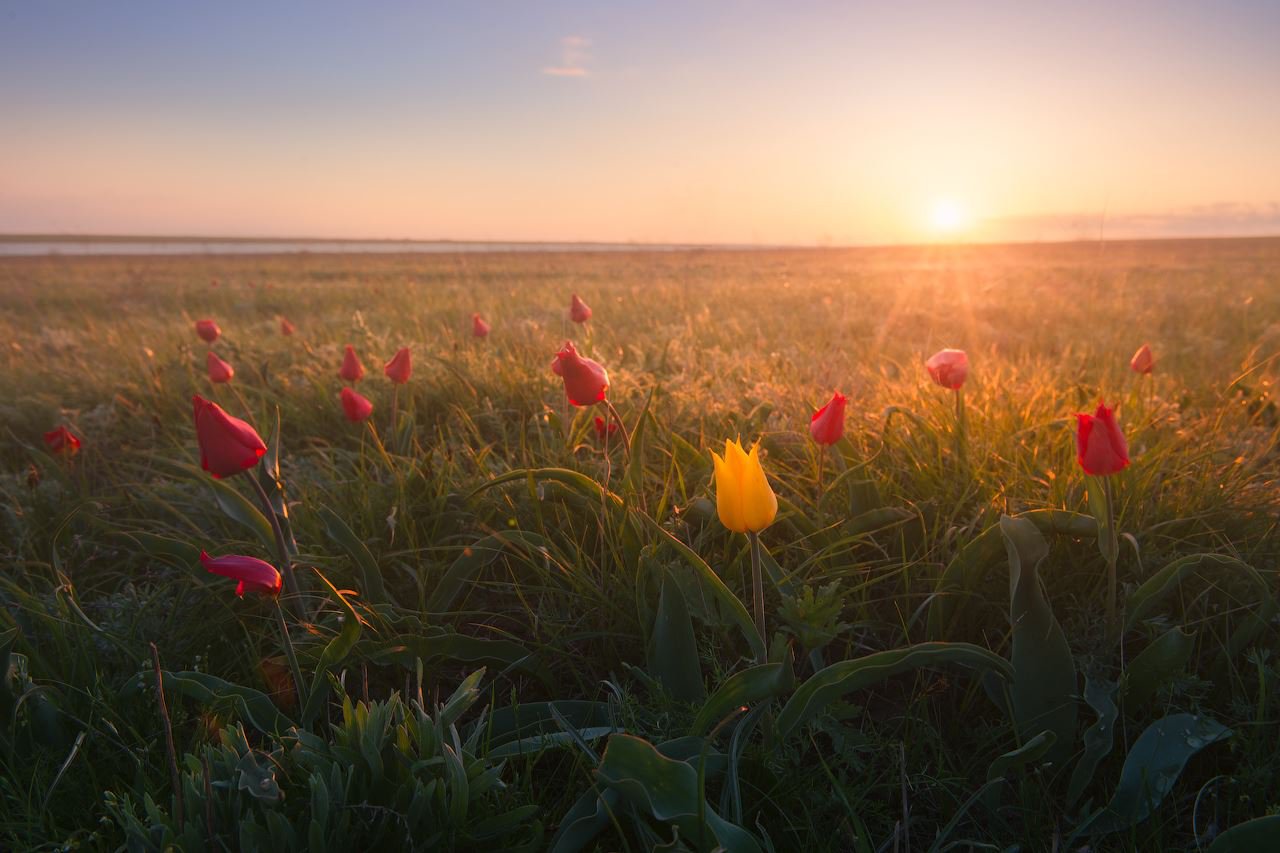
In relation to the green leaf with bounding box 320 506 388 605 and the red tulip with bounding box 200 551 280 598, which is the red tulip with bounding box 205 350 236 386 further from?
the red tulip with bounding box 200 551 280 598

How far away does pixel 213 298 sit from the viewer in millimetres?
10867

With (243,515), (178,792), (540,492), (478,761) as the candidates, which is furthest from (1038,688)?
(243,515)

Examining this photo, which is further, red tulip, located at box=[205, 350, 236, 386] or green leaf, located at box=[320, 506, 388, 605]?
red tulip, located at box=[205, 350, 236, 386]

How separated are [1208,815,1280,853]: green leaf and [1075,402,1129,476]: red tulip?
53 cm

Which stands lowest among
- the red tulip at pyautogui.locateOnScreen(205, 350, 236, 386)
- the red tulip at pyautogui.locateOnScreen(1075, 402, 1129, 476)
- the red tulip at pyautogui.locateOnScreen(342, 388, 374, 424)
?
the red tulip at pyautogui.locateOnScreen(342, 388, 374, 424)

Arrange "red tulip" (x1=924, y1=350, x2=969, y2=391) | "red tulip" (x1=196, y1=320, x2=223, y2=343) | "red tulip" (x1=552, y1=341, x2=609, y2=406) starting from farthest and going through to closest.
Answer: "red tulip" (x1=196, y1=320, x2=223, y2=343)
"red tulip" (x1=924, y1=350, x2=969, y2=391)
"red tulip" (x1=552, y1=341, x2=609, y2=406)

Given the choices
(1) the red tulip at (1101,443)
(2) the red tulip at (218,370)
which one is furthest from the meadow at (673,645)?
(2) the red tulip at (218,370)

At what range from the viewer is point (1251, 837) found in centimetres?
99

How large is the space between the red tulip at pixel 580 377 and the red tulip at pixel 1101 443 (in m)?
0.90

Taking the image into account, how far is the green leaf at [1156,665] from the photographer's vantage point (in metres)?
1.27

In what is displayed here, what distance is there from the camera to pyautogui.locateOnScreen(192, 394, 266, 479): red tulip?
1.31m

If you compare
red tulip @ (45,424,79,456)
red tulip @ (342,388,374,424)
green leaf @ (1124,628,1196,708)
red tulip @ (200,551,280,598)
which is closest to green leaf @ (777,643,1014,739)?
green leaf @ (1124,628,1196,708)

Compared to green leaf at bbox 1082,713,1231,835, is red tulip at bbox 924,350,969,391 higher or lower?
higher

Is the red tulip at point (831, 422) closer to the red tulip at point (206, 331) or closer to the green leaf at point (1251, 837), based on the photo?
the green leaf at point (1251, 837)
